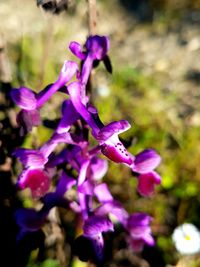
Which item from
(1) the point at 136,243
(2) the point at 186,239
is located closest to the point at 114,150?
(1) the point at 136,243

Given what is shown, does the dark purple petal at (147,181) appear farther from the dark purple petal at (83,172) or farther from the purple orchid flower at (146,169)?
the dark purple petal at (83,172)

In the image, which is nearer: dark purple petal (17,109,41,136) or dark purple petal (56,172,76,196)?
dark purple petal (17,109,41,136)

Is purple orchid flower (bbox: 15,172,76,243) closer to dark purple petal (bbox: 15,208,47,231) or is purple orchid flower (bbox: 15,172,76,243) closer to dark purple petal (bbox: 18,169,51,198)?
dark purple petal (bbox: 15,208,47,231)

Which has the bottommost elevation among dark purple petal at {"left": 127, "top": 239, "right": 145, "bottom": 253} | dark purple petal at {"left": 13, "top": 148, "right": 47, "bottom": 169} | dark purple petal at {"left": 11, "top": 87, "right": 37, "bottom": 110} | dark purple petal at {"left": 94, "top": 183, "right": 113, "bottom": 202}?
dark purple petal at {"left": 127, "top": 239, "right": 145, "bottom": 253}

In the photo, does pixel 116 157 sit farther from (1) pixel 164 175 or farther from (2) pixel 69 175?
(1) pixel 164 175

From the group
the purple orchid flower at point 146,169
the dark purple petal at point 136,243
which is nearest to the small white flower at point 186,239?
the dark purple petal at point 136,243

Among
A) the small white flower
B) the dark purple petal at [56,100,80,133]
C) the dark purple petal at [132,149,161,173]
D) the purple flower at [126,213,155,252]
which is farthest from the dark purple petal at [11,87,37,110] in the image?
the small white flower

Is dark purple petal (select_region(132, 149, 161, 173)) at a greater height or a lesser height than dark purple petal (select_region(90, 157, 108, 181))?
greater
